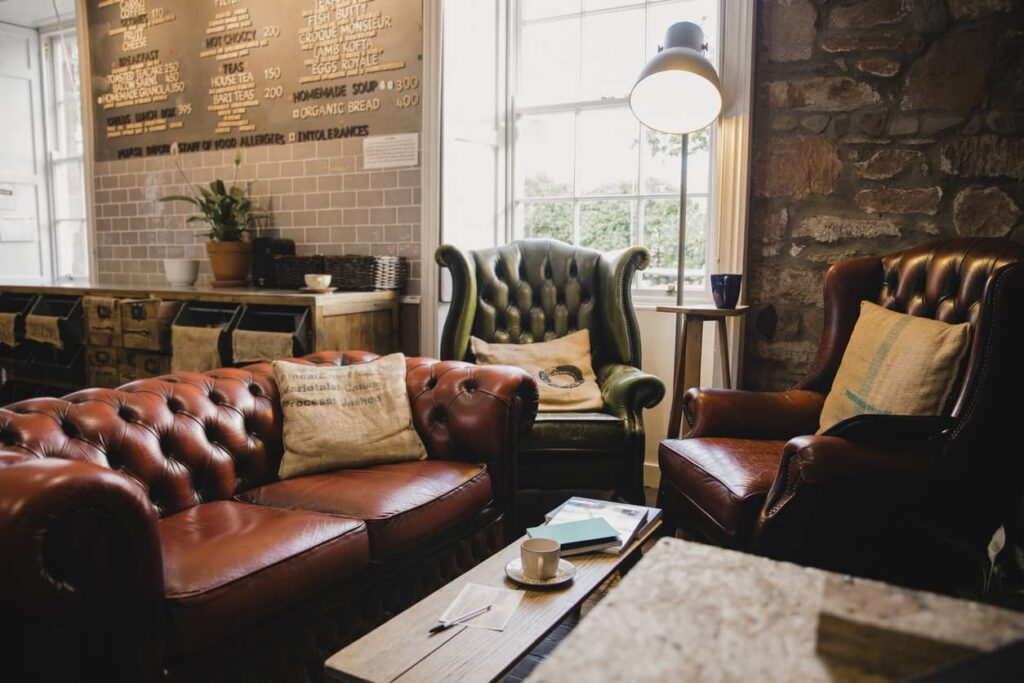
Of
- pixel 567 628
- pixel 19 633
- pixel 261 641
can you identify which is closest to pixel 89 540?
pixel 19 633

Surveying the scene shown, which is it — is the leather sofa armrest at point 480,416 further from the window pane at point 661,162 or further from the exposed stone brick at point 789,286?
the window pane at point 661,162

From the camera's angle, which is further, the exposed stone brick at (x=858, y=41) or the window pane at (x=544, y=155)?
the window pane at (x=544, y=155)

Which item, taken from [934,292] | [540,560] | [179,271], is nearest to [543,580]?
[540,560]

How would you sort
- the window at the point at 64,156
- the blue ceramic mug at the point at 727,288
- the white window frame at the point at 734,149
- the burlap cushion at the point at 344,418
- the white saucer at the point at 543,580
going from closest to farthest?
the white saucer at the point at 543,580 → the burlap cushion at the point at 344,418 → the blue ceramic mug at the point at 727,288 → the white window frame at the point at 734,149 → the window at the point at 64,156

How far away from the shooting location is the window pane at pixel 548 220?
406 cm

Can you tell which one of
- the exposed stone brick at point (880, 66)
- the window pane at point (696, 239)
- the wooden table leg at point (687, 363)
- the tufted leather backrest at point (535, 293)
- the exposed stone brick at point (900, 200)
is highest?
the exposed stone brick at point (880, 66)

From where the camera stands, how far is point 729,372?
3252mm

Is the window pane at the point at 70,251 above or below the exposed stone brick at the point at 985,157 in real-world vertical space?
below

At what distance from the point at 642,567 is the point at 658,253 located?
3.16 metres

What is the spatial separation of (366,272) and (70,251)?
11.7 feet

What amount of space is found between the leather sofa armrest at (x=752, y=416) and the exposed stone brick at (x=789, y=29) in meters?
1.51

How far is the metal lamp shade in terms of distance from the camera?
2920 millimetres

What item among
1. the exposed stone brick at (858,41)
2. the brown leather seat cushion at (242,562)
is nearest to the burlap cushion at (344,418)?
the brown leather seat cushion at (242,562)

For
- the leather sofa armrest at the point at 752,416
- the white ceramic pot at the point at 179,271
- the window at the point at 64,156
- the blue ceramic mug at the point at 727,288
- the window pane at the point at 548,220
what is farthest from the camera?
the window at the point at 64,156
